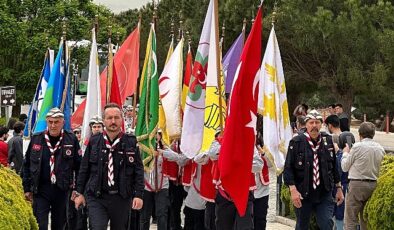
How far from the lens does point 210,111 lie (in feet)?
32.8

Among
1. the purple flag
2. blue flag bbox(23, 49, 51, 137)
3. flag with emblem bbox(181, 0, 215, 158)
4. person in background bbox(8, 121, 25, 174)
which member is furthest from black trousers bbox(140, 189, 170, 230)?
blue flag bbox(23, 49, 51, 137)

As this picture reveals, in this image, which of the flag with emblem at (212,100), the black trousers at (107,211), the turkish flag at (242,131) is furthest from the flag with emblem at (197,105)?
the black trousers at (107,211)

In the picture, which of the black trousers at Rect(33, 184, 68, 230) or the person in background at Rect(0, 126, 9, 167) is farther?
the person in background at Rect(0, 126, 9, 167)

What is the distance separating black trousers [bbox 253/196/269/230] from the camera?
9.79m

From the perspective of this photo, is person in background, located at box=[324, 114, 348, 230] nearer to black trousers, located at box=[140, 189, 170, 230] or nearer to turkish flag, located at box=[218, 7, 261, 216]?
black trousers, located at box=[140, 189, 170, 230]

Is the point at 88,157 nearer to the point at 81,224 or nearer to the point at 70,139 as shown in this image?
the point at 70,139

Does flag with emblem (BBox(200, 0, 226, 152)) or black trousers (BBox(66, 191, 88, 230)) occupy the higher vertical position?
flag with emblem (BBox(200, 0, 226, 152))

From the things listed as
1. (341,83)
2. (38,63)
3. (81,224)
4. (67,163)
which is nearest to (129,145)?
(67,163)

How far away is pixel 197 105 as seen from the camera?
10.6 m

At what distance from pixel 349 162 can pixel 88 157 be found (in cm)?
326

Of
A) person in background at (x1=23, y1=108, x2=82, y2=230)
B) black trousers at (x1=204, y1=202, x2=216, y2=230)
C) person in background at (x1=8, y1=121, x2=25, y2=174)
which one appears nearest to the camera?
person in background at (x1=23, y1=108, x2=82, y2=230)

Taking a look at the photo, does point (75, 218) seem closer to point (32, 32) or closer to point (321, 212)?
point (321, 212)

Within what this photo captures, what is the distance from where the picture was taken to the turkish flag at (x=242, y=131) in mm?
8164

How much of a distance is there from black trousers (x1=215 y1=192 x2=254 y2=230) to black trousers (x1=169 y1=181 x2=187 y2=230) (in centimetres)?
287
